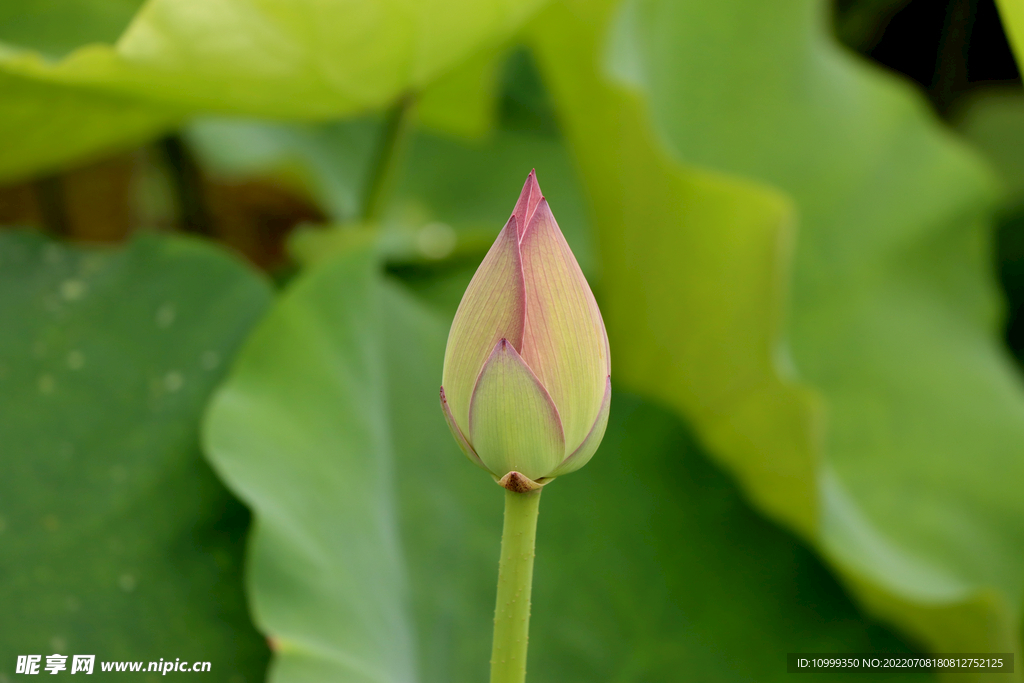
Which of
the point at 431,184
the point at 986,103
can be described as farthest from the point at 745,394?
the point at 986,103

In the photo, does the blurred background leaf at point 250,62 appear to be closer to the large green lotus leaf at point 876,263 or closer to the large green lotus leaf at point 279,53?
the large green lotus leaf at point 279,53

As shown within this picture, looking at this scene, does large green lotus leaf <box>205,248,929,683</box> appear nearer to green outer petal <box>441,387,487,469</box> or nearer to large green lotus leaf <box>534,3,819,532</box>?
large green lotus leaf <box>534,3,819,532</box>

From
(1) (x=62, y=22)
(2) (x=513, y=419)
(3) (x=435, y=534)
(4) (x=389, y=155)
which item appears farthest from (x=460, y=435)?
(1) (x=62, y=22)

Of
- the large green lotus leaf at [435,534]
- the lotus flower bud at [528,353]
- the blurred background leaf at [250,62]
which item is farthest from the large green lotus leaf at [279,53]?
the lotus flower bud at [528,353]

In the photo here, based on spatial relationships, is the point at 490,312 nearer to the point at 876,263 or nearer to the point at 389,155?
the point at 389,155

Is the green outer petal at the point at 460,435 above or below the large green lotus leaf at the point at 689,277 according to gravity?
above

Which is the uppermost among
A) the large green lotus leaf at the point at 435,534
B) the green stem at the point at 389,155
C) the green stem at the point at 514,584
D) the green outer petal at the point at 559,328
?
the green outer petal at the point at 559,328

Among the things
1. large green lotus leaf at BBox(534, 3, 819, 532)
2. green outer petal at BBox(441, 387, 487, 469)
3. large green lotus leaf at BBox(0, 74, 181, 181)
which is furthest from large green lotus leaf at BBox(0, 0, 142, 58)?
green outer petal at BBox(441, 387, 487, 469)
